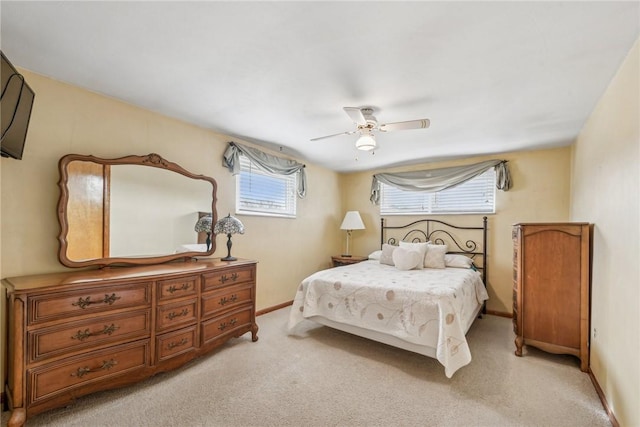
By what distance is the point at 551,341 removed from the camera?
2.60 m

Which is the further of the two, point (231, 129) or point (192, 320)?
point (231, 129)

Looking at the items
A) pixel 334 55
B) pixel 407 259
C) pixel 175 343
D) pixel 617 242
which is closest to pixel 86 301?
pixel 175 343

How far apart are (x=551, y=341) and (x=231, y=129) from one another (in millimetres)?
3916

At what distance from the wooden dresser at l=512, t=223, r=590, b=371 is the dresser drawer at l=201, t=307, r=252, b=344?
9.02 feet

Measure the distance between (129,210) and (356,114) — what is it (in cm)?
221

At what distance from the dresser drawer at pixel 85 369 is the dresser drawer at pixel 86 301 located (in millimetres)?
298

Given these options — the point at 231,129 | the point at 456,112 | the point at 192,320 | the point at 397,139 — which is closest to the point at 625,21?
the point at 456,112

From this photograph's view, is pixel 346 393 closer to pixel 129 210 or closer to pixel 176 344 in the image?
pixel 176 344

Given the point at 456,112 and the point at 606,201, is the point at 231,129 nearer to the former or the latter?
the point at 456,112

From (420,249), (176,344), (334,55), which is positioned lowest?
(176,344)

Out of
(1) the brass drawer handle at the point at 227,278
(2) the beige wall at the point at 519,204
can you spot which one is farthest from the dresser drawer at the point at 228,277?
(2) the beige wall at the point at 519,204

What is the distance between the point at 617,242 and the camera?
188cm

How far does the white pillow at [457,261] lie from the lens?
12.7 feet

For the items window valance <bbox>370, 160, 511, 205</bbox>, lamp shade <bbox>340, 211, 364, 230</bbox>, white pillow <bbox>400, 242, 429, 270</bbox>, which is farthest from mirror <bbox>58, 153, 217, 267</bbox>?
window valance <bbox>370, 160, 511, 205</bbox>
